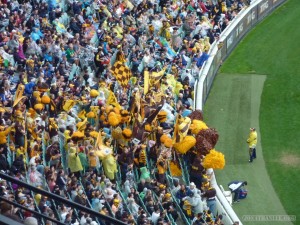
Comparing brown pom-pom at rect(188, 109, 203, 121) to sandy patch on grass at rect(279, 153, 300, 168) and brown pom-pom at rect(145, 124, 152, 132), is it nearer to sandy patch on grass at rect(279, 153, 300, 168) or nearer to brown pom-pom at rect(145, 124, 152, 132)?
brown pom-pom at rect(145, 124, 152, 132)

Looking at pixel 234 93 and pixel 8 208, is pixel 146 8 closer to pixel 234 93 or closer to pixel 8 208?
pixel 234 93

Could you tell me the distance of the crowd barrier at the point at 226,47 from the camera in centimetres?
2308

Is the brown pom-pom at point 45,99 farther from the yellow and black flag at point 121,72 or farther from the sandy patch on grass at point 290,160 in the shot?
the sandy patch on grass at point 290,160

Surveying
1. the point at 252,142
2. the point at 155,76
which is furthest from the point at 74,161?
the point at 252,142

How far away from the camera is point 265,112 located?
31.9 metres

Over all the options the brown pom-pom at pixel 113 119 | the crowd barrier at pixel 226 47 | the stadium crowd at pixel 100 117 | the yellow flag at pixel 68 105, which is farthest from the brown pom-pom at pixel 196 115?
the yellow flag at pixel 68 105

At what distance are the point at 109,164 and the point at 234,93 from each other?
504 inches

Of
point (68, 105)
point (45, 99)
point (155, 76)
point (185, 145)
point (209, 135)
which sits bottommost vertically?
point (185, 145)

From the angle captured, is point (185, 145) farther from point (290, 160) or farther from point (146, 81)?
point (290, 160)

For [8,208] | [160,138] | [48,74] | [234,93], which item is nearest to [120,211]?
[160,138]

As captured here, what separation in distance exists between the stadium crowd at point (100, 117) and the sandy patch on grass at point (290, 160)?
384 cm

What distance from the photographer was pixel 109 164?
21688mm

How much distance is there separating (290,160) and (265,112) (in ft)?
13.4

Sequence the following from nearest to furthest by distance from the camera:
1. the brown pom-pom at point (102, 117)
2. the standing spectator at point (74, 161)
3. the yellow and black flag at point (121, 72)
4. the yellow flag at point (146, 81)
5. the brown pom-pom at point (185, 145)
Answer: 1. the standing spectator at point (74, 161)
2. the brown pom-pom at point (102, 117)
3. the brown pom-pom at point (185, 145)
4. the yellow flag at point (146, 81)
5. the yellow and black flag at point (121, 72)
